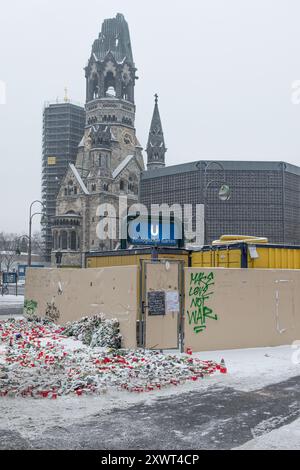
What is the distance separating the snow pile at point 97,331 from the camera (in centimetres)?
1296

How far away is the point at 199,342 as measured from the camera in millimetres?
12758

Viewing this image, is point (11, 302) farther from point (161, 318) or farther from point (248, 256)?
point (161, 318)

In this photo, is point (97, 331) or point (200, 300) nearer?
point (200, 300)

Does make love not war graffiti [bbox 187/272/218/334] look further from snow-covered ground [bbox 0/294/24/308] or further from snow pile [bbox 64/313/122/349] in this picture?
snow-covered ground [bbox 0/294/24/308]

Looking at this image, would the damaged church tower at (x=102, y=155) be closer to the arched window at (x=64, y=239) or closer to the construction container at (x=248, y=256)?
the arched window at (x=64, y=239)

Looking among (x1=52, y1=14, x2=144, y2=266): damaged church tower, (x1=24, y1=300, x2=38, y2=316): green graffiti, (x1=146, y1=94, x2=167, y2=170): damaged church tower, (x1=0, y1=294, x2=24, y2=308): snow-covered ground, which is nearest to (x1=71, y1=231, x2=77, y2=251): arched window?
(x1=52, y1=14, x2=144, y2=266): damaged church tower

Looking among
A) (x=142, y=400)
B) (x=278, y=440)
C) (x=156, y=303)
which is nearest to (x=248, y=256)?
(x=156, y=303)

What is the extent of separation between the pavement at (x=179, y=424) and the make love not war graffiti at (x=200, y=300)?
401cm

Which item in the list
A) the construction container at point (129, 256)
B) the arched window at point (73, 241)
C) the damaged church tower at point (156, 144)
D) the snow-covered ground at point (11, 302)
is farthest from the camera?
the damaged church tower at point (156, 144)

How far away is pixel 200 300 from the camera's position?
42.6 ft

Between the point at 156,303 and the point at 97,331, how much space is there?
2.19 metres

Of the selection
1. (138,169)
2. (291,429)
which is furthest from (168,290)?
(138,169)

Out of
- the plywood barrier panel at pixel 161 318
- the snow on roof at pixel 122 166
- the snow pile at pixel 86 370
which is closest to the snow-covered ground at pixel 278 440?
the snow pile at pixel 86 370

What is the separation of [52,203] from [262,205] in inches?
1718
